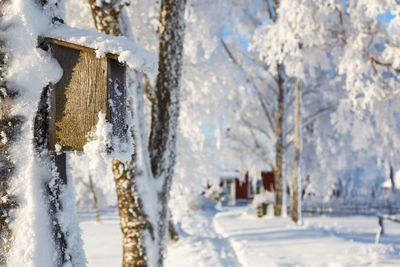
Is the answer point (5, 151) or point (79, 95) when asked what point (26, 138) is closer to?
point (5, 151)

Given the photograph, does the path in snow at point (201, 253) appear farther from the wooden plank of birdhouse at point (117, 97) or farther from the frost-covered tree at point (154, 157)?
the wooden plank of birdhouse at point (117, 97)

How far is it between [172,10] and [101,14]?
2.87 feet

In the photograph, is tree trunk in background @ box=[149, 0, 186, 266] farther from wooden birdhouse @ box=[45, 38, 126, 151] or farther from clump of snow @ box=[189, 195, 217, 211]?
clump of snow @ box=[189, 195, 217, 211]

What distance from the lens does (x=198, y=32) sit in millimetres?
9547

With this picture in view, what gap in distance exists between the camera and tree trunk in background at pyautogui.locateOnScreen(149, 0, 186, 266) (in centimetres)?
417

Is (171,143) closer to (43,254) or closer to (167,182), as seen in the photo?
(167,182)

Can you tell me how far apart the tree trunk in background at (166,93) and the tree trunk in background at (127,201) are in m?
0.40

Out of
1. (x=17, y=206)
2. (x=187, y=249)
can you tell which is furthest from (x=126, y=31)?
(x=187, y=249)

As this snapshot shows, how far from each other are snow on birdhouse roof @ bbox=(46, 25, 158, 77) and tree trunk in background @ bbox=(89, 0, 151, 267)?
2130 millimetres

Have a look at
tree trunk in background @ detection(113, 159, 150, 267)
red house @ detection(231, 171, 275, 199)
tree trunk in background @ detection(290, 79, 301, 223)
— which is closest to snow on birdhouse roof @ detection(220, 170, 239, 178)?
red house @ detection(231, 171, 275, 199)

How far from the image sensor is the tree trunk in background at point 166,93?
4172 mm

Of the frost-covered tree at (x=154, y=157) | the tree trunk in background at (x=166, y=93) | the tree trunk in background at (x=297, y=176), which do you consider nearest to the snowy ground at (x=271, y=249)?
the tree trunk in background at (x=297, y=176)

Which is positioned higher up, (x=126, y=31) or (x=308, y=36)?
(x=308, y=36)

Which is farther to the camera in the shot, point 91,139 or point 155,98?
point 155,98
